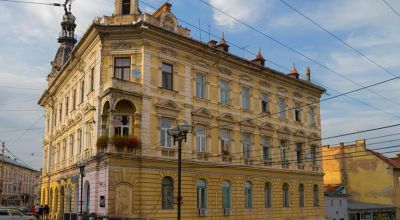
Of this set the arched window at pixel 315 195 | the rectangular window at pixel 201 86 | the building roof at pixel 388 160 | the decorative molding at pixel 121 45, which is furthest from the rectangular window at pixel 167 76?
the building roof at pixel 388 160

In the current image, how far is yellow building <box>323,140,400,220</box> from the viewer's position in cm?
5084

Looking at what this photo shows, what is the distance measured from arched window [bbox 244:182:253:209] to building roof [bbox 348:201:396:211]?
53.8ft

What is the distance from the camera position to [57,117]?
144 ft

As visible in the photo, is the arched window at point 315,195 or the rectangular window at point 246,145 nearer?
the rectangular window at point 246,145

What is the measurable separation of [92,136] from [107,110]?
2.36 m

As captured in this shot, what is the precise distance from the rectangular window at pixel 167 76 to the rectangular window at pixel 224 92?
4925mm

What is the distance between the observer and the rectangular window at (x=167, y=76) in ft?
102

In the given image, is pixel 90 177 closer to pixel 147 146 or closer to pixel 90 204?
pixel 90 204

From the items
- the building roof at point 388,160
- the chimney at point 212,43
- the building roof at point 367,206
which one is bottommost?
the building roof at point 367,206

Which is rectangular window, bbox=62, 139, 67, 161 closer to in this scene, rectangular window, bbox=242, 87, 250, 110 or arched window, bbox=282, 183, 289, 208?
rectangular window, bbox=242, 87, 250, 110

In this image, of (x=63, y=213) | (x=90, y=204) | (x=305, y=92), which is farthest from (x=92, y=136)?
(x=305, y=92)

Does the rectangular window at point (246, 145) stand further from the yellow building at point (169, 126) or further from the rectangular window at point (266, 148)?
the rectangular window at point (266, 148)

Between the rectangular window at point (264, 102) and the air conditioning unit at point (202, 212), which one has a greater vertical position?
the rectangular window at point (264, 102)

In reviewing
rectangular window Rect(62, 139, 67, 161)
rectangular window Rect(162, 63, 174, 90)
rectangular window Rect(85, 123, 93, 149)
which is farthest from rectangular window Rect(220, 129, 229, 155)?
rectangular window Rect(62, 139, 67, 161)
